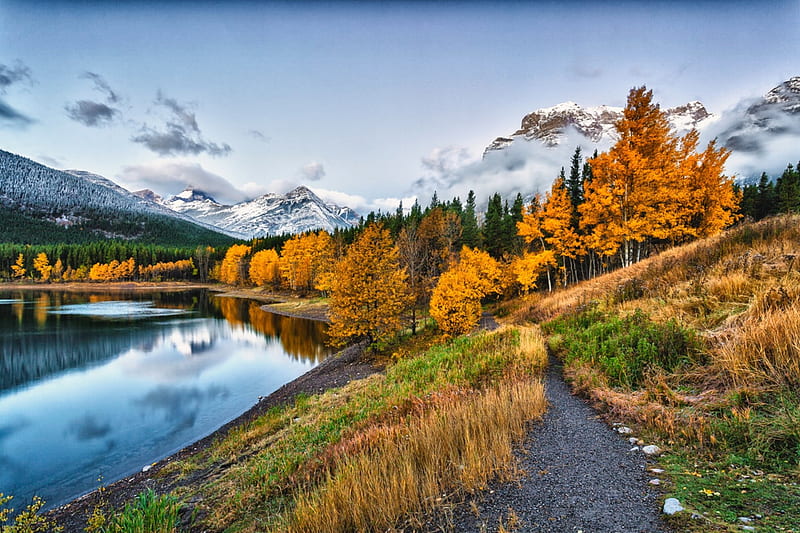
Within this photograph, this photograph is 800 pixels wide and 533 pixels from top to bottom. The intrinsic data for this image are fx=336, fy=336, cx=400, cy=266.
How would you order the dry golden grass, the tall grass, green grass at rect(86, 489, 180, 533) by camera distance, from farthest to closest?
green grass at rect(86, 489, 180, 533)
the tall grass
the dry golden grass

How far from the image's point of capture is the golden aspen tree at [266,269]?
8281 centimetres

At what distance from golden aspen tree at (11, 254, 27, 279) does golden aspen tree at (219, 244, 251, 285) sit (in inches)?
3089

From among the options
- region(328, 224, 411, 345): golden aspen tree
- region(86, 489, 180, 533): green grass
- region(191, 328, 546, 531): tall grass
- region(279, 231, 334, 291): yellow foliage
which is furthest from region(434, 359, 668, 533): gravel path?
region(279, 231, 334, 291): yellow foliage

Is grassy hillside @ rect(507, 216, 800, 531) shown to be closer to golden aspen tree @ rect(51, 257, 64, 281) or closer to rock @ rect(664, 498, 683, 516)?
rock @ rect(664, 498, 683, 516)

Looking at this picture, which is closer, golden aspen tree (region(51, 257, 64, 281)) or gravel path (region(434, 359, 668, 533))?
gravel path (region(434, 359, 668, 533))

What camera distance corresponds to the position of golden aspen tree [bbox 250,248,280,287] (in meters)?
82.8

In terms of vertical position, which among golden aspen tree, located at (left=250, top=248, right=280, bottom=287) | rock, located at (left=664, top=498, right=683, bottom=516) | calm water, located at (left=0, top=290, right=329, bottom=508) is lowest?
calm water, located at (left=0, top=290, right=329, bottom=508)

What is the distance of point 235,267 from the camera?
338 ft

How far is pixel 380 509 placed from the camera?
12.9 feet

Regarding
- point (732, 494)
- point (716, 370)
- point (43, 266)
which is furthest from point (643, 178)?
point (43, 266)

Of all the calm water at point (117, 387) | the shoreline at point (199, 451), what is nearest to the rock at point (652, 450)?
the shoreline at point (199, 451)

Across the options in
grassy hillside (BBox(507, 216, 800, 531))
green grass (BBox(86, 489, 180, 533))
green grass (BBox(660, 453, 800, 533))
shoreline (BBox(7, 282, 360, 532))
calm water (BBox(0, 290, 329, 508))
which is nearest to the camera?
green grass (BBox(660, 453, 800, 533))

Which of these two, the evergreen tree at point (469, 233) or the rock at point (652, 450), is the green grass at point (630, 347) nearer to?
the rock at point (652, 450)

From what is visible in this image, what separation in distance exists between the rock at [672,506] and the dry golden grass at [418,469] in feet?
5.58
